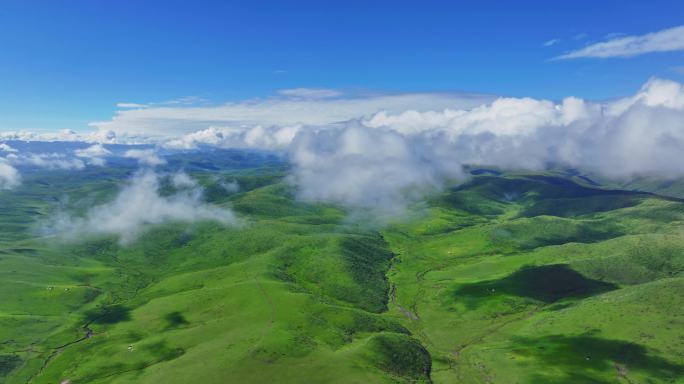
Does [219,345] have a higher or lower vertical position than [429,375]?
higher

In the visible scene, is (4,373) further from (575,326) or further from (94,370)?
(575,326)

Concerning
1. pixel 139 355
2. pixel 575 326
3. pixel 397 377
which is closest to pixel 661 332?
pixel 575 326

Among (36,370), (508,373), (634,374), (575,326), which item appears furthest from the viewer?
(575,326)

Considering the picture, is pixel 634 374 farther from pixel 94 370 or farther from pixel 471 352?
pixel 94 370

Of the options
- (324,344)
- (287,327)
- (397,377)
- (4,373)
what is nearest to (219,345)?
(287,327)

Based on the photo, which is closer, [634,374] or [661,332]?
[634,374]

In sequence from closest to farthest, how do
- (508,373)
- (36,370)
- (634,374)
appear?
(634,374) → (508,373) → (36,370)
